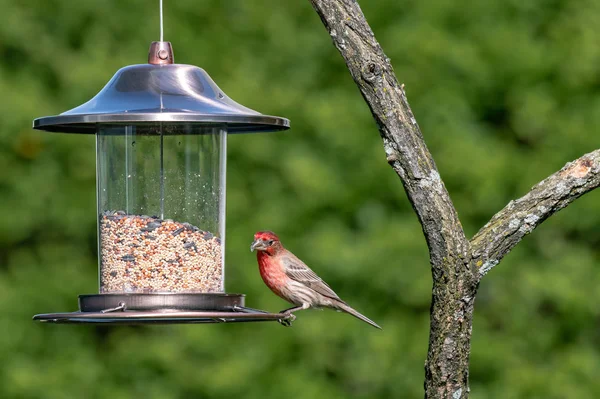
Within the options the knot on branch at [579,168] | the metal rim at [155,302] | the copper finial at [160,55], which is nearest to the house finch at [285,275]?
the metal rim at [155,302]

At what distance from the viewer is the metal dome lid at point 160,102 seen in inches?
186

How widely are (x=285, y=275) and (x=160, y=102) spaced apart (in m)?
2.24

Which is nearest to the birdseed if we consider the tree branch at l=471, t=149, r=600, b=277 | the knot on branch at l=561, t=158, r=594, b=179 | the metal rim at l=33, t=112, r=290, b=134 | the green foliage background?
the metal rim at l=33, t=112, r=290, b=134

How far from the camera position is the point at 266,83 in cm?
943

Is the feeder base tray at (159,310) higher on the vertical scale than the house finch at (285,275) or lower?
lower

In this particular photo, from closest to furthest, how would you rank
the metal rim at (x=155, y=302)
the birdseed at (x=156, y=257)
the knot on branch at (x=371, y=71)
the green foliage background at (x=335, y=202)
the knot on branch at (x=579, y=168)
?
the knot on branch at (x=371, y=71), the knot on branch at (x=579, y=168), the metal rim at (x=155, y=302), the birdseed at (x=156, y=257), the green foliage background at (x=335, y=202)

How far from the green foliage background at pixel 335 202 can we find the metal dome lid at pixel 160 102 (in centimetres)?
401

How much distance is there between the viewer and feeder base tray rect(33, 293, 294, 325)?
15.4 feet

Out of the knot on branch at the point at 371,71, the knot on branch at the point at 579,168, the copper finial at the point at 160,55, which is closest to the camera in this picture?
the knot on branch at the point at 371,71

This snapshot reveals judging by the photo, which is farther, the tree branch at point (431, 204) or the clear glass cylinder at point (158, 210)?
the clear glass cylinder at point (158, 210)

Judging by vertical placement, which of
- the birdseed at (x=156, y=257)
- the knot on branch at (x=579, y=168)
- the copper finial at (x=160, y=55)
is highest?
the copper finial at (x=160, y=55)

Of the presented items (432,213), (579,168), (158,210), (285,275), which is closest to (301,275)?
(285,275)

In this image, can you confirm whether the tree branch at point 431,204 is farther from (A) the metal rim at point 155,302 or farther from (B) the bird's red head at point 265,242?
(B) the bird's red head at point 265,242

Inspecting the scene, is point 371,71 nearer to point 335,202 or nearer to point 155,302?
point 155,302
